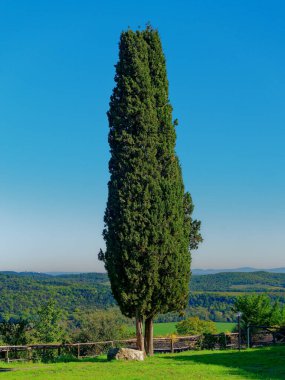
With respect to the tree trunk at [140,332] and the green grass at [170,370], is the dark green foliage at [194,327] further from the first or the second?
the green grass at [170,370]

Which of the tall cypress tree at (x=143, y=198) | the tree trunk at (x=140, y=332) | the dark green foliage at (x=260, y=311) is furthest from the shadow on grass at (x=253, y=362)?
the dark green foliage at (x=260, y=311)

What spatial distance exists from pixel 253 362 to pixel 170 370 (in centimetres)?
419

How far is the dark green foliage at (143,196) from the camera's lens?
67.1 feet

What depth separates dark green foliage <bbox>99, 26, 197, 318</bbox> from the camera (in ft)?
67.1

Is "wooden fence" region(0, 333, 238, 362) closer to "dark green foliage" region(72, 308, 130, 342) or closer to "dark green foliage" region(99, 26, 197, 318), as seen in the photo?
"dark green foliage" region(99, 26, 197, 318)

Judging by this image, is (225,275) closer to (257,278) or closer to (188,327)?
(257,278)

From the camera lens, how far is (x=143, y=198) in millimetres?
20703

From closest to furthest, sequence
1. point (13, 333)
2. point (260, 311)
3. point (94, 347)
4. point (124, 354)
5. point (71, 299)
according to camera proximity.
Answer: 1. point (124, 354)
2. point (13, 333)
3. point (94, 347)
4. point (260, 311)
5. point (71, 299)

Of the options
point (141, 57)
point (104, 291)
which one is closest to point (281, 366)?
point (141, 57)

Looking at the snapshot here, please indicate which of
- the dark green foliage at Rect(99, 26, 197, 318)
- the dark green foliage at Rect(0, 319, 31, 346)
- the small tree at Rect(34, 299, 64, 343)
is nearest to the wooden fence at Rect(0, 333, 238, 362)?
the dark green foliage at Rect(0, 319, 31, 346)

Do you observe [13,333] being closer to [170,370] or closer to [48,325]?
[170,370]

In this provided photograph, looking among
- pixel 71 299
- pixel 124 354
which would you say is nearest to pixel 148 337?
pixel 124 354

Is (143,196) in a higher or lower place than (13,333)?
higher

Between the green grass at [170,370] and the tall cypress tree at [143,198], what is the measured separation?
2.83m
